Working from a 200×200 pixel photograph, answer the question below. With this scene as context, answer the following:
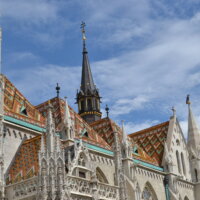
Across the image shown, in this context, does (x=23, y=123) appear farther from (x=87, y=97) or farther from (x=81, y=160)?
(x=87, y=97)

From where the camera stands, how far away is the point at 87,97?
132 feet

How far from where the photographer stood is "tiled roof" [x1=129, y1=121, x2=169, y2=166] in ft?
109

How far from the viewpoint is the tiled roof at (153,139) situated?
33.3 meters

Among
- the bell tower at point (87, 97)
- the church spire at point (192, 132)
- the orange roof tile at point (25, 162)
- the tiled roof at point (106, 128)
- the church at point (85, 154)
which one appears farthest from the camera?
the bell tower at point (87, 97)

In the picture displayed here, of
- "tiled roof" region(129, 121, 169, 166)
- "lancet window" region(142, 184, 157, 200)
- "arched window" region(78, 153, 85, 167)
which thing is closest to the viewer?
"arched window" region(78, 153, 85, 167)

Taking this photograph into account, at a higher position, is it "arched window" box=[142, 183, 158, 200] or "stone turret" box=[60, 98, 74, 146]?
"stone turret" box=[60, 98, 74, 146]

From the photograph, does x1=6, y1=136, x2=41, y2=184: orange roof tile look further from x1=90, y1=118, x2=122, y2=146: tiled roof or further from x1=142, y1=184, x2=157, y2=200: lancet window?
x1=142, y1=184, x2=157, y2=200: lancet window

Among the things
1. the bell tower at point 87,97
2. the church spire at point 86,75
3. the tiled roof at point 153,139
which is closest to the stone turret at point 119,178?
the tiled roof at point 153,139

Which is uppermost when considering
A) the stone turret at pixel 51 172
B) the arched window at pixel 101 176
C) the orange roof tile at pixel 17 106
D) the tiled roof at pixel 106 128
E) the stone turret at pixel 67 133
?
the tiled roof at pixel 106 128

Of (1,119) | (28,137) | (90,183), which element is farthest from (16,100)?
(90,183)

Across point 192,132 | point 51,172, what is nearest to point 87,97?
point 192,132

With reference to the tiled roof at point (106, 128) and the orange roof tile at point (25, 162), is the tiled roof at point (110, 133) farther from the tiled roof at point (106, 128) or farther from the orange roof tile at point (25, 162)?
the orange roof tile at point (25, 162)

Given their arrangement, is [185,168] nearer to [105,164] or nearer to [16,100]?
[105,164]

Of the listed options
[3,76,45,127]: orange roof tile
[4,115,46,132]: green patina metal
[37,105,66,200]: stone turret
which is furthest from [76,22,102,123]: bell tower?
[37,105,66,200]: stone turret
